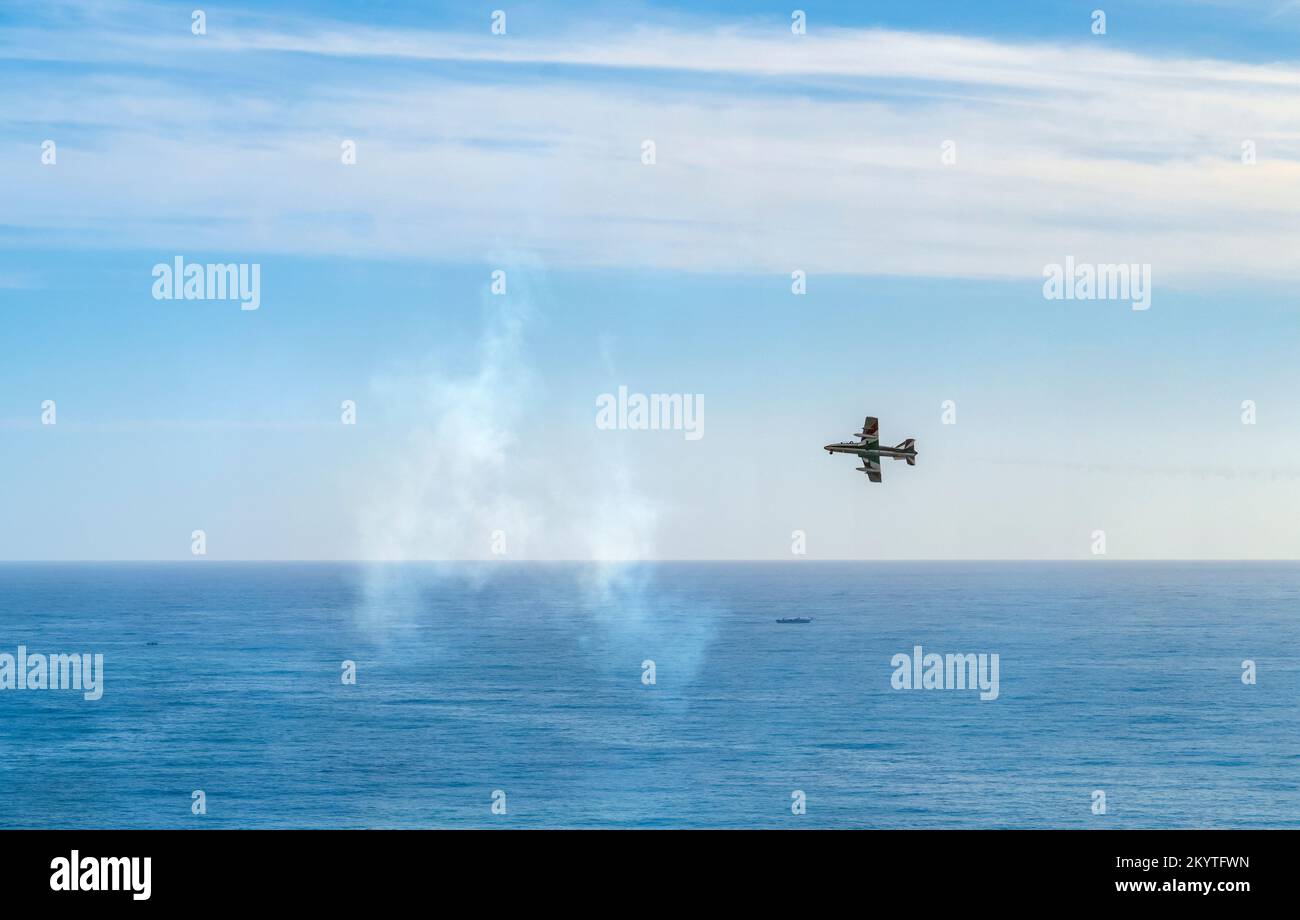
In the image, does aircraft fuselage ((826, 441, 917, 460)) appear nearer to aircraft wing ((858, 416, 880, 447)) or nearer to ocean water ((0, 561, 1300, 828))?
aircraft wing ((858, 416, 880, 447))

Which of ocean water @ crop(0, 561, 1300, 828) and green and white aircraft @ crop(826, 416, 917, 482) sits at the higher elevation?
green and white aircraft @ crop(826, 416, 917, 482)

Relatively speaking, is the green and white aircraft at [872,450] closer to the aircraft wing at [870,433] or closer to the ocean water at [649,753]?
the aircraft wing at [870,433]

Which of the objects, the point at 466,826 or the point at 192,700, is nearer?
the point at 466,826

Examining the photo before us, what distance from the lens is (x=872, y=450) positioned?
224 ft

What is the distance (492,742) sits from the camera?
14888 centimetres

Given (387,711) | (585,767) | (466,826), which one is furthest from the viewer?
(387,711)

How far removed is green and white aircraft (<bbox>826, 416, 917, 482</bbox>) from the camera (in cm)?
6625


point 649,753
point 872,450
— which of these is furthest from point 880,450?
point 649,753

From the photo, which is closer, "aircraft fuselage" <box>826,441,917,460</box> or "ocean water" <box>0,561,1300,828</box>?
"aircraft fuselage" <box>826,441,917,460</box>

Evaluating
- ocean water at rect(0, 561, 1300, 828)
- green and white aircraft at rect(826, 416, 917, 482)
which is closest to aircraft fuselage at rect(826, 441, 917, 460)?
green and white aircraft at rect(826, 416, 917, 482)

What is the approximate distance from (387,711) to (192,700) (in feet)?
104
